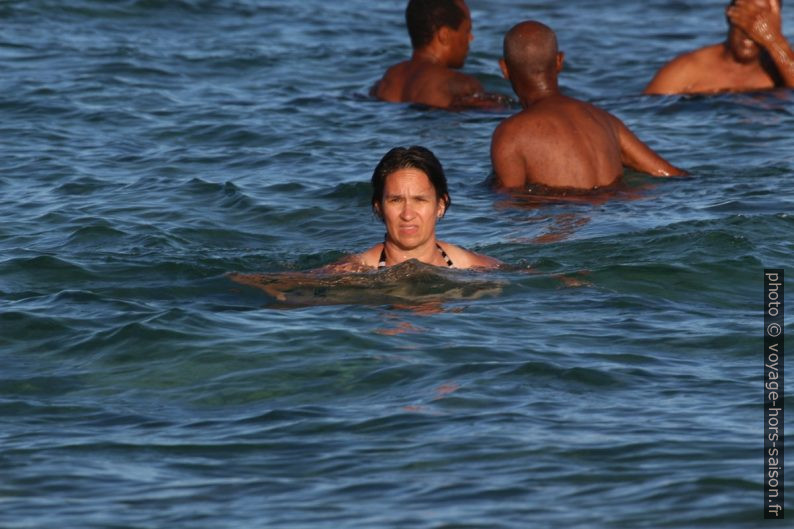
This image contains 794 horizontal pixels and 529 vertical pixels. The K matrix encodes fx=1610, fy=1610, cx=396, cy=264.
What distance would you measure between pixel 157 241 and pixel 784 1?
13243 mm

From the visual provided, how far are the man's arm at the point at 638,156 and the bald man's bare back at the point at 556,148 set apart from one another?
19 centimetres

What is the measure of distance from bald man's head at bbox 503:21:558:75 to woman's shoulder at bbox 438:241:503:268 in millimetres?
2346

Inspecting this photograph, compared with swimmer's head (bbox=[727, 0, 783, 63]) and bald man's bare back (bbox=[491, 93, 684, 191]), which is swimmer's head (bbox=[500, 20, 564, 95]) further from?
swimmer's head (bbox=[727, 0, 783, 63])

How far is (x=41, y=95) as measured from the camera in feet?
47.8

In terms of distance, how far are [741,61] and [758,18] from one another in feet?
2.09

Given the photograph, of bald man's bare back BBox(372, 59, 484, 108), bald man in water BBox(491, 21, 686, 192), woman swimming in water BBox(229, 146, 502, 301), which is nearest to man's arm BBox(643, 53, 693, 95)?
bald man's bare back BBox(372, 59, 484, 108)

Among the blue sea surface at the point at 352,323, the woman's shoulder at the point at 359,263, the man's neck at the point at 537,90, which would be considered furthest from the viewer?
the man's neck at the point at 537,90

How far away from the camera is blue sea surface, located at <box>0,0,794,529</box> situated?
6.04 metres

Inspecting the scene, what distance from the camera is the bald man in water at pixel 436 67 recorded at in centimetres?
1430

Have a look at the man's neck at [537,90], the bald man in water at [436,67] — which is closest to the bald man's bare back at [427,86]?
the bald man in water at [436,67]

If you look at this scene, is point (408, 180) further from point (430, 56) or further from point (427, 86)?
point (430, 56)

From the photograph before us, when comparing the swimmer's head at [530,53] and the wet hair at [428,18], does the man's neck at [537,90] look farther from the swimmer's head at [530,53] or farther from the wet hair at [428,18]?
the wet hair at [428,18]

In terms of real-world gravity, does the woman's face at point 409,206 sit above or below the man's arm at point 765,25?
below

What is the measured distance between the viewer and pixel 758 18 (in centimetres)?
1382
